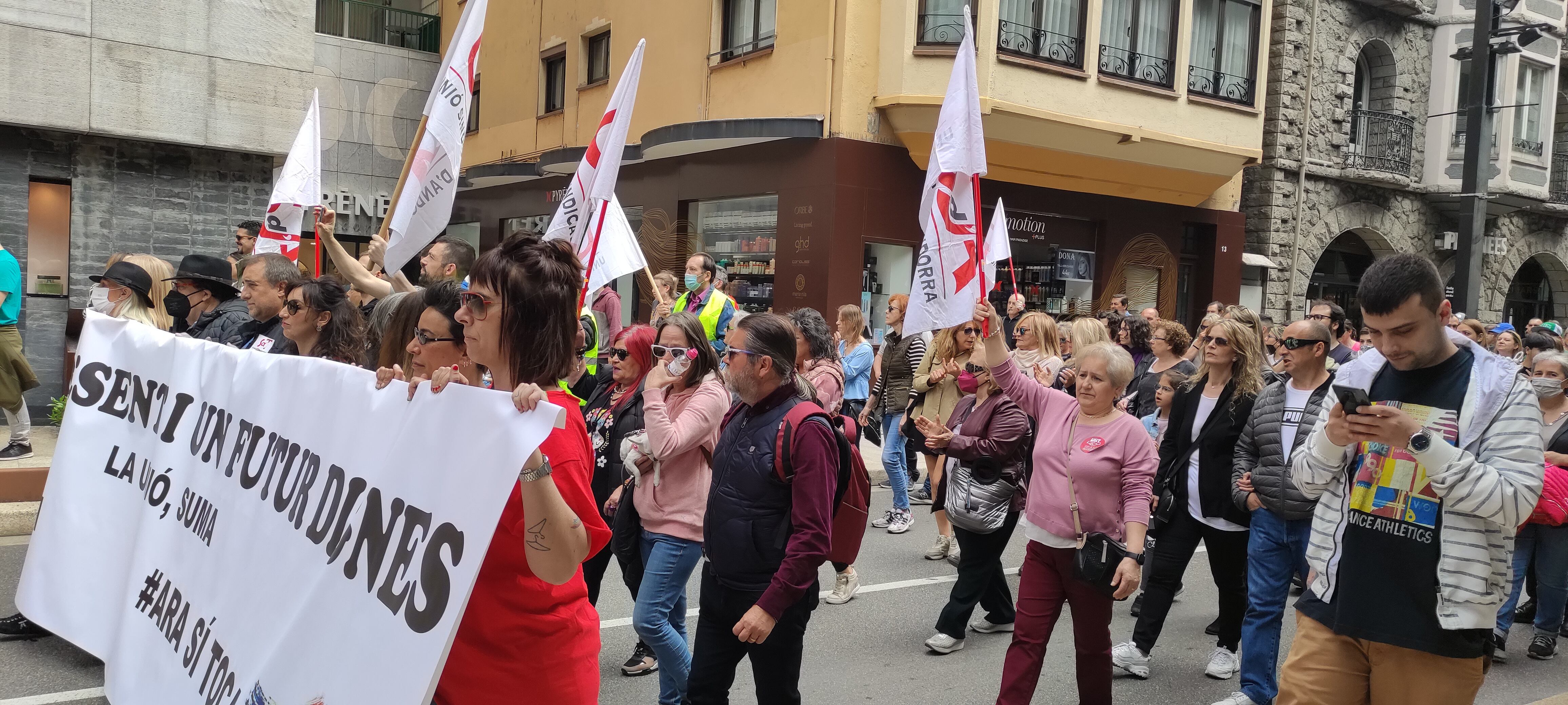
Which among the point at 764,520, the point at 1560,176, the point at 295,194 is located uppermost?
the point at 1560,176

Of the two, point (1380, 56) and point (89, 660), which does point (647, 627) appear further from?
point (1380, 56)

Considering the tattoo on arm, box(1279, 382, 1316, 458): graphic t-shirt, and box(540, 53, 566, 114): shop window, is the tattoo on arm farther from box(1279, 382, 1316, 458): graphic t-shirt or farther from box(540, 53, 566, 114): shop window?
box(540, 53, 566, 114): shop window

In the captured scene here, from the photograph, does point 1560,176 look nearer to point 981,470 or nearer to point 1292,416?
point 1292,416

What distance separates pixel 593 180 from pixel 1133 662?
3.84 meters

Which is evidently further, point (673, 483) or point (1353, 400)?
point (673, 483)

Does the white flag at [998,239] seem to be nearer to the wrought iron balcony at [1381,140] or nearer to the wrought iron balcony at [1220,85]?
A: the wrought iron balcony at [1220,85]

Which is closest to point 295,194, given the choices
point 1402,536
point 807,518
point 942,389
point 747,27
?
point 942,389

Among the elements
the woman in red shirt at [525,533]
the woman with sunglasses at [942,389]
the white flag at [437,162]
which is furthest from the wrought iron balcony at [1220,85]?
the woman in red shirt at [525,533]

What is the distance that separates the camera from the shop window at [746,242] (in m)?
16.7

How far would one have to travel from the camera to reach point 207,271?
21.2 feet

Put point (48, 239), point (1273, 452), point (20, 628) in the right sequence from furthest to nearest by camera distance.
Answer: point (48, 239)
point (1273, 452)
point (20, 628)

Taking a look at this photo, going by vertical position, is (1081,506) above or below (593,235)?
below

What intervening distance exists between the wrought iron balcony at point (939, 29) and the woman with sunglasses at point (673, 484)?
37.8 feet

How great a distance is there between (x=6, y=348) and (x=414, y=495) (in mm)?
7988
